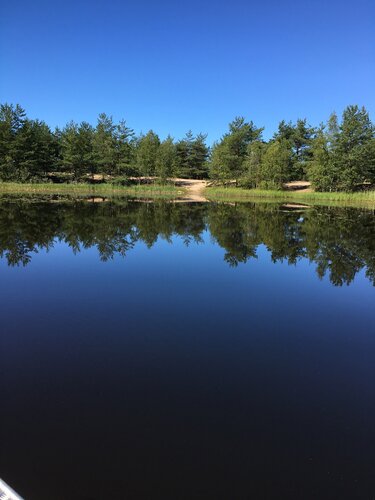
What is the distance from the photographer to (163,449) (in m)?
3.45

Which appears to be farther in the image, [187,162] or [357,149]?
[187,162]

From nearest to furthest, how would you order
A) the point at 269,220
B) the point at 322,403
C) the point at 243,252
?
the point at 322,403 → the point at 243,252 → the point at 269,220

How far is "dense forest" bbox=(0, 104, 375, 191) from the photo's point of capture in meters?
44.3

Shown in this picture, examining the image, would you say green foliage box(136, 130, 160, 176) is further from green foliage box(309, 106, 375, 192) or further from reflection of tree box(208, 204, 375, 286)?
reflection of tree box(208, 204, 375, 286)

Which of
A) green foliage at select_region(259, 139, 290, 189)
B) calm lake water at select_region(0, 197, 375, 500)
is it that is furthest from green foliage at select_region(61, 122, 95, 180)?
calm lake water at select_region(0, 197, 375, 500)

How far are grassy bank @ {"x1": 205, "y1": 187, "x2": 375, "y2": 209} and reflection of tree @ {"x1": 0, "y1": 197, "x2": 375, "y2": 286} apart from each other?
57.5ft

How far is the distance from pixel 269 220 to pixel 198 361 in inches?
760

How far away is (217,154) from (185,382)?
52.4 metres

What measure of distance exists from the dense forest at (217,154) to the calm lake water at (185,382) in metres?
38.9

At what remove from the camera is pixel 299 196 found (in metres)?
47.2

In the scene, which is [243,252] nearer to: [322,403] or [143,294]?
[143,294]

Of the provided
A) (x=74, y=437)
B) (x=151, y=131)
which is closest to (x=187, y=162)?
(x=151, y=131)

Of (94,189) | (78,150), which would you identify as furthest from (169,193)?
(78,150)

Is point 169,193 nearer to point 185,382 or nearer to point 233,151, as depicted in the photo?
point 233,151
